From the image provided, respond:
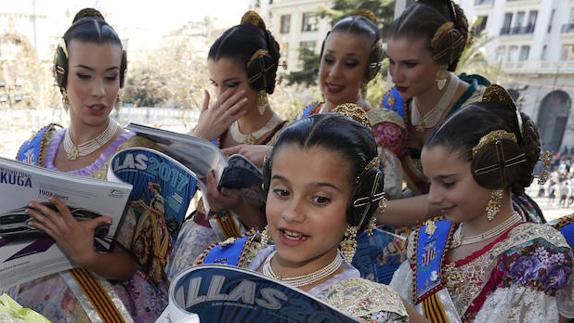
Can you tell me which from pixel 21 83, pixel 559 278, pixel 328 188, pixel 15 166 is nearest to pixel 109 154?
pixel 15 166

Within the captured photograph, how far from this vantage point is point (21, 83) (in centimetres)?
891

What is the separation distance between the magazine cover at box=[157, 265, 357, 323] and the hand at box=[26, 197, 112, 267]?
0.70 metres

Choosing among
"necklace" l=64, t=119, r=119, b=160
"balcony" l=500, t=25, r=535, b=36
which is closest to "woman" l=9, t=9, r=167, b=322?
"necklace" l=64, t=119, r=119, b=160

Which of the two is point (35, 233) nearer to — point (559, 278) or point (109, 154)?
point (109, 154)

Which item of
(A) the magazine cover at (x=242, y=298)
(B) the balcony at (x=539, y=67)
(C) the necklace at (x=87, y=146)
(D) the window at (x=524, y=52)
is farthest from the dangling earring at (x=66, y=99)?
(D) the window at (x=524, y=52)

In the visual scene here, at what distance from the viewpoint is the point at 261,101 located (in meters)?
2.16

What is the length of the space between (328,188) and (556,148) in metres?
27.8

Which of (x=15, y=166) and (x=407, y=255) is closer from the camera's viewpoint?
(x=15, y=166)

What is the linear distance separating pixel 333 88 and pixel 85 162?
1149mm

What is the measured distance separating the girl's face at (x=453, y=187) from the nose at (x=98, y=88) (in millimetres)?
1195

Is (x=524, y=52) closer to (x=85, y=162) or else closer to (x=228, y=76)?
(x=228, y=76)

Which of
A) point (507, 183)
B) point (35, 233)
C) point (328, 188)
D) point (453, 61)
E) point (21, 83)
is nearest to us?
point (328, 188)

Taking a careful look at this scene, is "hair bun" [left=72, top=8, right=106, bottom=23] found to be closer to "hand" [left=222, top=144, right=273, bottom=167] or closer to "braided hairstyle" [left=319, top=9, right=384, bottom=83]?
"hand" [left=222, top=144, right=273, bottom=167]

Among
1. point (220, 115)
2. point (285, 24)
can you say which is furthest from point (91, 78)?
point (285, 24)
